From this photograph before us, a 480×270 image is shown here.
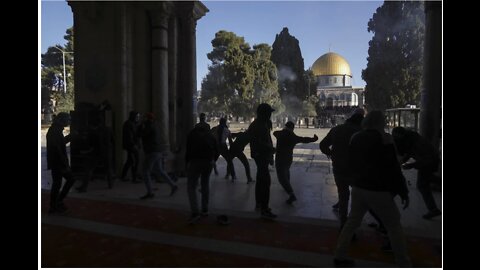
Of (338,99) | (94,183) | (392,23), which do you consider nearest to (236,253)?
(94,183)

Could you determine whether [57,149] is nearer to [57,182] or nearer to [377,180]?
[57,182]

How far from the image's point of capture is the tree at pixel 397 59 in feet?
104

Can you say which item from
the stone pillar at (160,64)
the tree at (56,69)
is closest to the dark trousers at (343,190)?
the stone pillar at (160,64)

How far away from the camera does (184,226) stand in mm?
5238

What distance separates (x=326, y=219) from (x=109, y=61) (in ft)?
20.8

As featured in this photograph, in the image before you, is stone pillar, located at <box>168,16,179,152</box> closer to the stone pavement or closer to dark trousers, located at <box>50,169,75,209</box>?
the stone pavement

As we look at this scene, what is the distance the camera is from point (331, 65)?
87.7 m

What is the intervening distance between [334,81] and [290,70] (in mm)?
41179

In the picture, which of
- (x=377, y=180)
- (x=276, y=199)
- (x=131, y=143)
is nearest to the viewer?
(x=377, y=180)

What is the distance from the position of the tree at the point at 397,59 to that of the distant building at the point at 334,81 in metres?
53.1

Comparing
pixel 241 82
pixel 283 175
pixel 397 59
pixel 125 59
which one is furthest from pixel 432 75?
pixel 241 82

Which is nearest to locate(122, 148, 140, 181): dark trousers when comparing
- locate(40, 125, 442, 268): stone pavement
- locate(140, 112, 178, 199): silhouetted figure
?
locate(40, 125, 442, 268): stone pavement

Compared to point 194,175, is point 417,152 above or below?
above

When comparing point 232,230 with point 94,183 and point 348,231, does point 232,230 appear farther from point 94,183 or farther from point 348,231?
point 94,183
